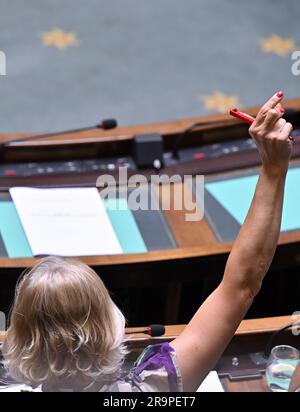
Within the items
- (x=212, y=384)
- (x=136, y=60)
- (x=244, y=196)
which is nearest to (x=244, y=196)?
(x=244, y=196)

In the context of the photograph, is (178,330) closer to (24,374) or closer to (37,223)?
(24,374)

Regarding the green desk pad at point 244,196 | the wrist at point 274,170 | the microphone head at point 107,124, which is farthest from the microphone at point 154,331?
the microphone head at point 107,124

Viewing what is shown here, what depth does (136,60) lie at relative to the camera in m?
3.80

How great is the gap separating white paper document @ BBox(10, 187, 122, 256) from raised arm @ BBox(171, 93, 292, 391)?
91 cm

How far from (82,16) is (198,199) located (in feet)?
6.70

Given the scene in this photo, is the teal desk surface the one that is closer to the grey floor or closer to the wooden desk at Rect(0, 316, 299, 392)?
the wooden desk at Rect(0, 316, 299, 392)

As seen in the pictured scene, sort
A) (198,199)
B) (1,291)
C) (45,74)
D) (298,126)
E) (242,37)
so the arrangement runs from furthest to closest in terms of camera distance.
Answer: (242,37)
(45,74)
(298,126)
(198,199)
(1,291)

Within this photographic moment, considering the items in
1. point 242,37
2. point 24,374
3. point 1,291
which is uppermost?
point 242,37

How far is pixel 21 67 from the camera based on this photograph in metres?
3.71

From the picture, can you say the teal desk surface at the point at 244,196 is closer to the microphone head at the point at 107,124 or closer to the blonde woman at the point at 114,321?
the microphone head at the point at 107,124

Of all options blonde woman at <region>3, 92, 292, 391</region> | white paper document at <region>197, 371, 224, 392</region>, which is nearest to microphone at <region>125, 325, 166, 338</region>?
white paper document at <region>197, 371, 224, 392</region>

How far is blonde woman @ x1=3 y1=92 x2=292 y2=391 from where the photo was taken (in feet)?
3.47

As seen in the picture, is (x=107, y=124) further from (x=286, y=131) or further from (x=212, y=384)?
(x=286, y=131)
